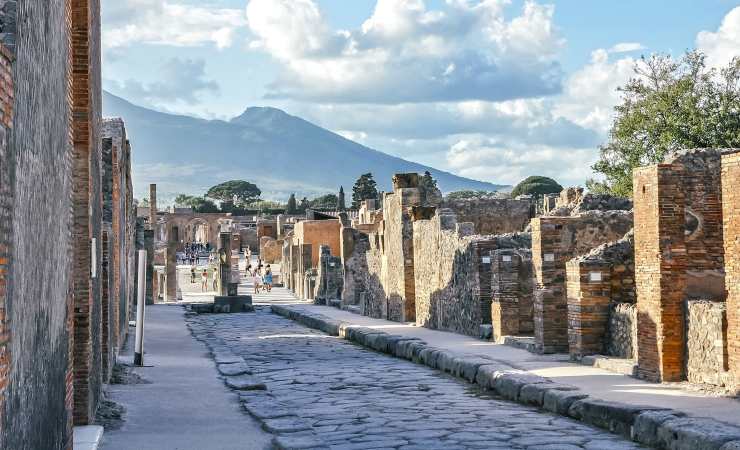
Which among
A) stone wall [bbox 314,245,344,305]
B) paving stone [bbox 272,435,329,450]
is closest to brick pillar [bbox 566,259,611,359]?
paving stone [bbox 272,435,329,450]

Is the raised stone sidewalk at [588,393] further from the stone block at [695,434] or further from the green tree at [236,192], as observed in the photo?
the green tree at [236,192]

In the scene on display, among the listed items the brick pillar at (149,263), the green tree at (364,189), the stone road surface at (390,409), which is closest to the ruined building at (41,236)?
the stone road surface at (390,409)

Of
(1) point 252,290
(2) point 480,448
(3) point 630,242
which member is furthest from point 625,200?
(1) point 252,290

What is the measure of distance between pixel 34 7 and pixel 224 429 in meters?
5.68

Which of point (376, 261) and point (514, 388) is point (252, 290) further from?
point (514, 388)

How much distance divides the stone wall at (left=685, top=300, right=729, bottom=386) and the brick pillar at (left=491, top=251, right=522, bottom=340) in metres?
6.22

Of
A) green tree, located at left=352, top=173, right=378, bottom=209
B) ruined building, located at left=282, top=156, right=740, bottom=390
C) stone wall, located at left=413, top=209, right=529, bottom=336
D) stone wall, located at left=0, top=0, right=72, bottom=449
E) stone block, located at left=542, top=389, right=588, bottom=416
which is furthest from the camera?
green tree, located at left=352, top=173, right=378, bottom=209

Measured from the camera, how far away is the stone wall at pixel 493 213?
30391mm

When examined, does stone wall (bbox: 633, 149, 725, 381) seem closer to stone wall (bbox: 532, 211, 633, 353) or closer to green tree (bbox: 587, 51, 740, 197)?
stone wall (bbox: 532, 211, 633, 353)

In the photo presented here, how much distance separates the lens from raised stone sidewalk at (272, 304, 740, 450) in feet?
29.8

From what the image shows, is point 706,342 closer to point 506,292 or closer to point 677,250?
point 677,250

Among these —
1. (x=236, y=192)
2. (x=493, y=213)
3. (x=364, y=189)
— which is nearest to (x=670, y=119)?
(x=493, y=213)

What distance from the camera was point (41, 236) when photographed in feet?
20.3

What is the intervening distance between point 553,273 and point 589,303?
1.82m
